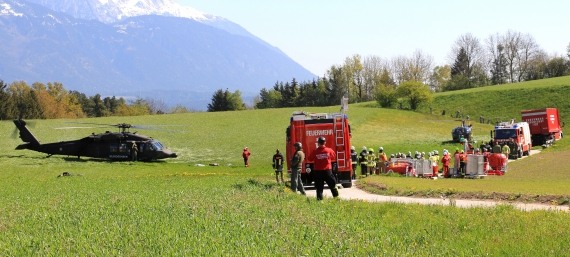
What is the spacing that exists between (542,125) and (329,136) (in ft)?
139

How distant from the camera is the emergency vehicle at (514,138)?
51406mm

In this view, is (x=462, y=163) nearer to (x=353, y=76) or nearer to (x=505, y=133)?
(x=505, y=133)

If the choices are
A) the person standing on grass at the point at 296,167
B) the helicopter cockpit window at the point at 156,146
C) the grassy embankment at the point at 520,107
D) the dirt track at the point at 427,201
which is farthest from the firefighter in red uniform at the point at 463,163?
the helicopter cockpit window at the point at 156,146

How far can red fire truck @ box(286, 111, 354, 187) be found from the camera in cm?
2848

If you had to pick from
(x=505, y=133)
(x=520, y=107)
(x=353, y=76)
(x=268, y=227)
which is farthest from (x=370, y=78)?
(x=268, y=227)

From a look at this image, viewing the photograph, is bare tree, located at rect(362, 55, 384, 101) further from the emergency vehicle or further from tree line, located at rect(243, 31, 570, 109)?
the emergency vehicle

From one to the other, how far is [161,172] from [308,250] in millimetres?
35582

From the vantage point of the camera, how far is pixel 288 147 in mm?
30109

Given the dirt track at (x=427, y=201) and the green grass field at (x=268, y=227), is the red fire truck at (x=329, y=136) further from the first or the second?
the green grass field at (x=268, y=227)

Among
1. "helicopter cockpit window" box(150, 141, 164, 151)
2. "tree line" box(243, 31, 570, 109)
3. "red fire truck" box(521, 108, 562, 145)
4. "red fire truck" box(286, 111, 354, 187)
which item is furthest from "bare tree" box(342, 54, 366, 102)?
"red fire truck" box(286, 111, 354, 187)

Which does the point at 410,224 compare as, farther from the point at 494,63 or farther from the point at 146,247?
the point at 494,63

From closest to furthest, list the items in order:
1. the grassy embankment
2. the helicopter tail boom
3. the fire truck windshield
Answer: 1. the grassy embankment
2. the helicopter tail boom
3. the fire truck windshield

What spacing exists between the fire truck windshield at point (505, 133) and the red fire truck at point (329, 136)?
2955cm

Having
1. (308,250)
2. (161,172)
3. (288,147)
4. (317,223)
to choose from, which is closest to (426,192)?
(288,147)
